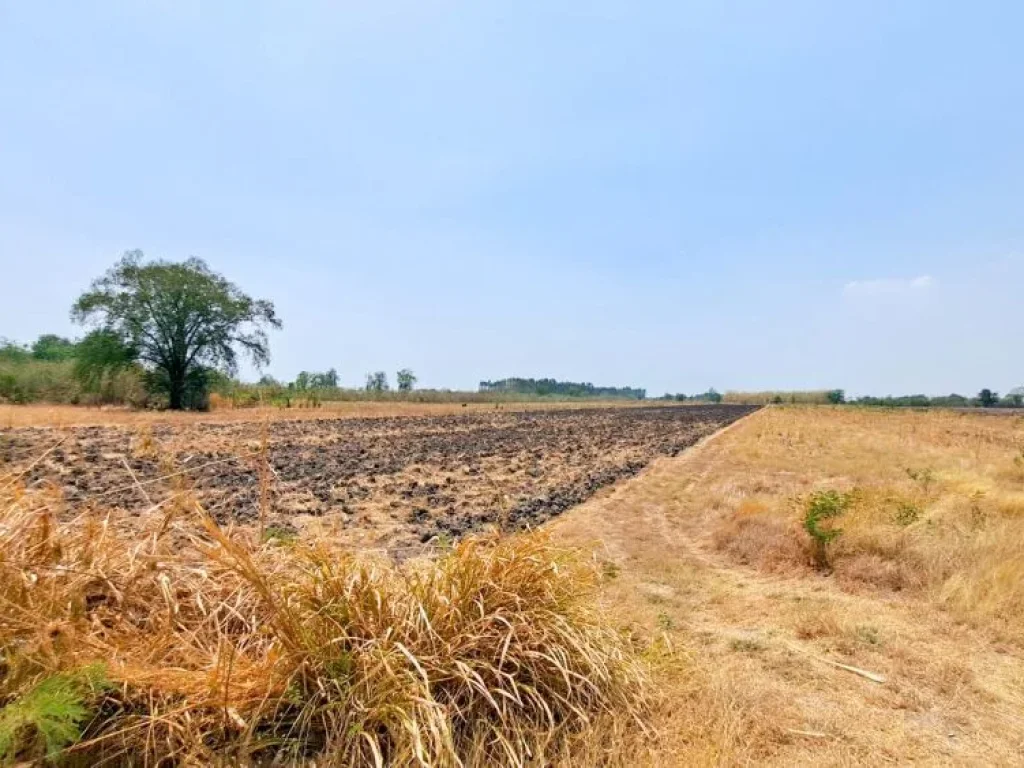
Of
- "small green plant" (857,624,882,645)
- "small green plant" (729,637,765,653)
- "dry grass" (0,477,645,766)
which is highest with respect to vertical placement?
"dry grass" (0,477,645,766)

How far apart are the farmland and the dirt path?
1517mm

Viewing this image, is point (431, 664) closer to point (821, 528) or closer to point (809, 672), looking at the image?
point (809, 672)

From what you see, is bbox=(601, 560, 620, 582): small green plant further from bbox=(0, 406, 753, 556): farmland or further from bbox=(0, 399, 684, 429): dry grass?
bbox=(0, 399, 684, 429): dry grass

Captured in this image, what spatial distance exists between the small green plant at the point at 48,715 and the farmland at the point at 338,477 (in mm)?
814

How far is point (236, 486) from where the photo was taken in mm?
10125

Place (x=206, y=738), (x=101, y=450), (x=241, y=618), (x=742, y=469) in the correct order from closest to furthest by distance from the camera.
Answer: (x=206, y=738) → (x=241, y=618) → (x=101, y=450) → (x=742, y=469)

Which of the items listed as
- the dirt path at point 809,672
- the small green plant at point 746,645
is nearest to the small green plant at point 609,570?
the dirt path at point 809,672

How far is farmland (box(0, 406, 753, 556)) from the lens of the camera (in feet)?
17.0

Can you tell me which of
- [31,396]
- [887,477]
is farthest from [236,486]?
[31,396]

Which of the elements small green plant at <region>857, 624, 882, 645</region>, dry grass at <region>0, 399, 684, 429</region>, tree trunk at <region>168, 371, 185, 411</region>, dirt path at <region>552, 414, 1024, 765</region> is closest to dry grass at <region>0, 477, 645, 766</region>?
dirt path at <region>552, 414, 1024, 765</region>

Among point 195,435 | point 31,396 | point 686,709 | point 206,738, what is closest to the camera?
point 206,738

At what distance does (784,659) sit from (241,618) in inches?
146

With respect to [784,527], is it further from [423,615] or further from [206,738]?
[206,738]

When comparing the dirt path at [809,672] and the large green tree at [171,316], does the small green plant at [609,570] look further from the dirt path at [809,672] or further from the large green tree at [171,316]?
the large green tree at [171,316]
